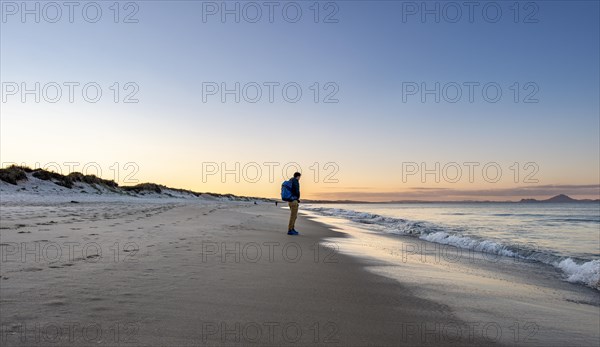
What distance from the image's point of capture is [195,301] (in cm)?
407

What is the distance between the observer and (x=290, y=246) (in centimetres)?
976

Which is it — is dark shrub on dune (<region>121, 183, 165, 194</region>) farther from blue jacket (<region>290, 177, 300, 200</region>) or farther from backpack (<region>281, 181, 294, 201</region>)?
blue jacket (<region>290, 177, 300, 200</region>)

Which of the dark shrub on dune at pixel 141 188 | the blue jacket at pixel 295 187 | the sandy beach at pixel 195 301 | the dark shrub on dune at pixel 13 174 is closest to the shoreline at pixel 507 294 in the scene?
the sandy beach at pixel 195 301

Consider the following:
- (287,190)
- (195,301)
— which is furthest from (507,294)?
(287,190)

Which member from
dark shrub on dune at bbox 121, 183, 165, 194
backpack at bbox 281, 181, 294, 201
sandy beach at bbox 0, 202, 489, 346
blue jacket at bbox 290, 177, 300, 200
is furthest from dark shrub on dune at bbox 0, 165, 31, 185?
sandy beach at bbox 0, 202, 489, 346

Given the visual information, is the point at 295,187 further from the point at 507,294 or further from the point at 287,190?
the point at 507,294

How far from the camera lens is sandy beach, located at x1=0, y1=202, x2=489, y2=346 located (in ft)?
10.3

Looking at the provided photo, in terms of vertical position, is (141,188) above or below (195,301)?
above

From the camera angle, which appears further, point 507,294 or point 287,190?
point 287,190

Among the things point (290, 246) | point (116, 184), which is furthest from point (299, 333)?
point (116, 184)

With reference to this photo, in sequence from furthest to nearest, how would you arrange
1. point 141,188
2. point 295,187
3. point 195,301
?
point 141,188
point 295,187
point 195,301

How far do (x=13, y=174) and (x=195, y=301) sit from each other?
102ft

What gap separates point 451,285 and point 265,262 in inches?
124

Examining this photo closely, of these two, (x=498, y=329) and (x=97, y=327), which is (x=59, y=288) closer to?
(x=97, y=327)
